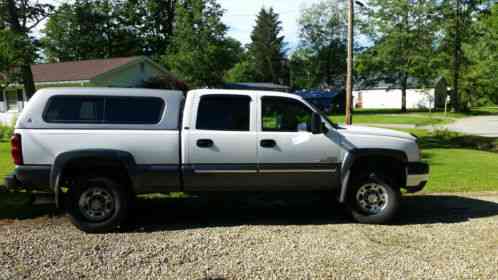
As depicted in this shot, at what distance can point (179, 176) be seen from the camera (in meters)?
5.98

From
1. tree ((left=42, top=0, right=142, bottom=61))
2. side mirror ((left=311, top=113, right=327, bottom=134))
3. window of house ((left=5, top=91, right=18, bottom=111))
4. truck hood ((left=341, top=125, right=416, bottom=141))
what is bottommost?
truck hood ((left=341, top=125, right=416, bottom=141))

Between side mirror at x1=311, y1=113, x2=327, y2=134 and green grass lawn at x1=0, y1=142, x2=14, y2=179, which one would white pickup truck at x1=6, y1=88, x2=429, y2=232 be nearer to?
side mirror at x1=311, y1=113, x2=327, y2=134

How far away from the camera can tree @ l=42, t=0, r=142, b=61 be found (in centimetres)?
5159

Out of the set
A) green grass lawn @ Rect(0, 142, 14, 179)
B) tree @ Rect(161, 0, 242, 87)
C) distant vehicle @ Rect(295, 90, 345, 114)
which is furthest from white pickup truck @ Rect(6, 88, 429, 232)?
distant vehicle @ Rect(295, 90, 345, 114)

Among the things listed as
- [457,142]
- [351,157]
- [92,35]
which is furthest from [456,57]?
[351,157]

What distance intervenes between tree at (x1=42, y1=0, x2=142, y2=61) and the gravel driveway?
48.6 metres


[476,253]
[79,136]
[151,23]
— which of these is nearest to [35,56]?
[79,136]

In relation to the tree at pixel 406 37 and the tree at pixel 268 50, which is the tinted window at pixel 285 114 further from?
the tree at pixel 268 50

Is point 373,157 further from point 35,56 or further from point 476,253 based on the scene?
point 35,56

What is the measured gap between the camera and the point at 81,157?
5672mm

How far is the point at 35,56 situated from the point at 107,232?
16623 mm

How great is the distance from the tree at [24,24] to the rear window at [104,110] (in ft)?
49.0

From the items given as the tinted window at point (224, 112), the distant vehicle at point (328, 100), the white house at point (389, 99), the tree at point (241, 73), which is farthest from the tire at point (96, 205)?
the white house at point (389, 99)

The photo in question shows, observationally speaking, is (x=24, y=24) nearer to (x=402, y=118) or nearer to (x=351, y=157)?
(x=351, y=157)
